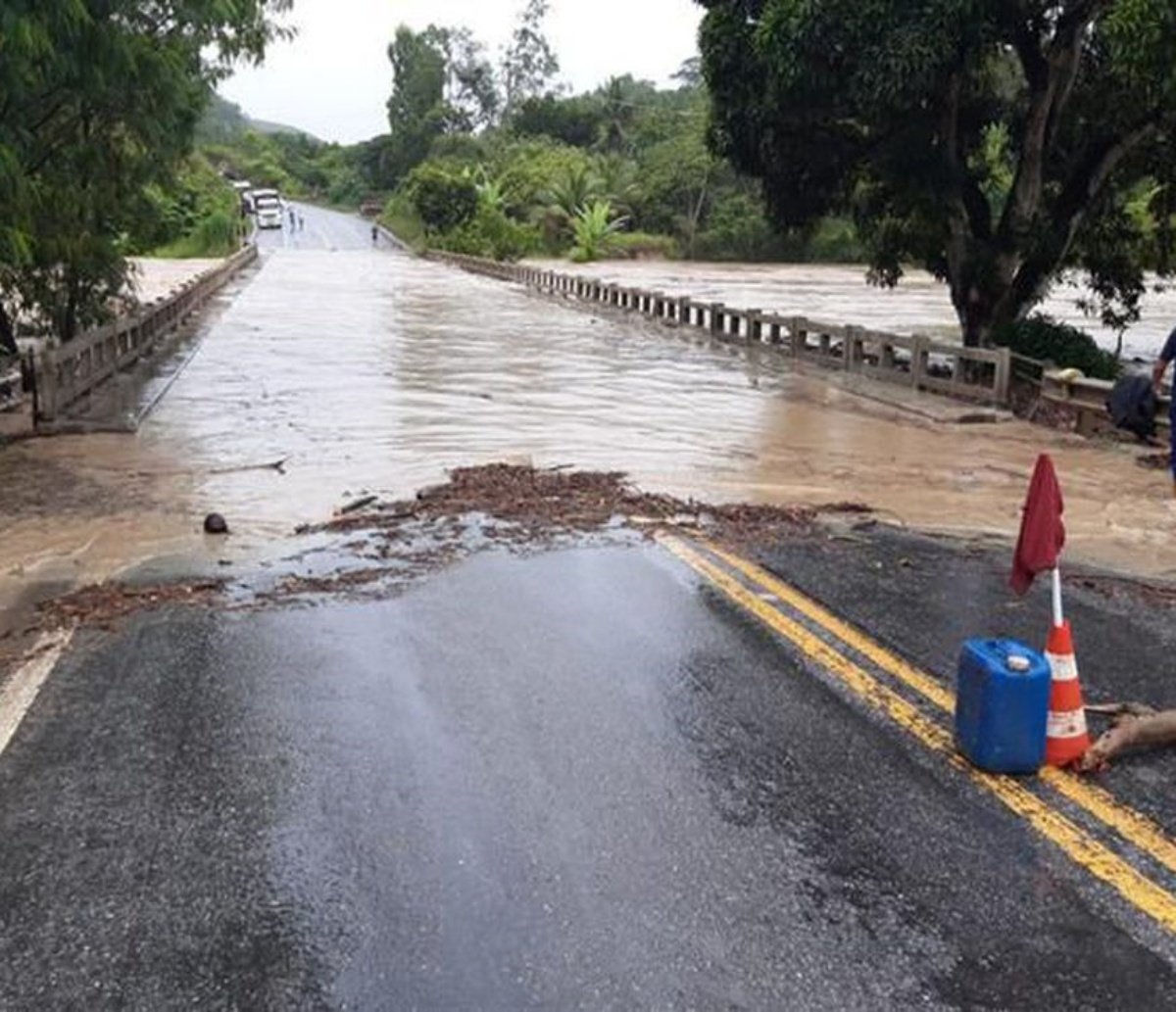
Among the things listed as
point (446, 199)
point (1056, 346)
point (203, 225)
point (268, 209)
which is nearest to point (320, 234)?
point (268, 209)

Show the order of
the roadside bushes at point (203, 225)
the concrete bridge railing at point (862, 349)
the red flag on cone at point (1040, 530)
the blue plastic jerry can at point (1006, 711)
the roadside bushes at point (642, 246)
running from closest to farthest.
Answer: the blue plastic jerry can at point (1006, 711) < the red flag on cone at point (1040, 530) < the concrete bridge railing at point (862, 349) < the roadside bushes at point (203, 225) < the roadside bushes at point (642, 246)

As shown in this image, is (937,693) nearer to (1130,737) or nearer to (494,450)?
(1130,737)

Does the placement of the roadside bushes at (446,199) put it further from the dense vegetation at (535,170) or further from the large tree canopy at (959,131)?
the large tree canopy at (959,131)

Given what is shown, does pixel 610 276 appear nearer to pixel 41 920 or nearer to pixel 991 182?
pixel 991 182

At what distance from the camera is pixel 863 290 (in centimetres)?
5647

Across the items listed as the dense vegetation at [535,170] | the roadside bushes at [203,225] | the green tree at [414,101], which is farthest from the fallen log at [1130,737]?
the green tree at [414,101]

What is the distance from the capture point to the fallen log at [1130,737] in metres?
4.94

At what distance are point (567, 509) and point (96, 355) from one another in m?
10.7

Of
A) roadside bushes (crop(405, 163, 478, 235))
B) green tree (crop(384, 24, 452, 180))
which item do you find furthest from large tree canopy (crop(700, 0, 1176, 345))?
green tree (crop(384, 24, 452, 180))

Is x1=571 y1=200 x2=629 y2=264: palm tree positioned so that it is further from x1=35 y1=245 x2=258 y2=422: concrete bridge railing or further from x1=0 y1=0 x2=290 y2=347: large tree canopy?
x1=0 y1=0 x2=290 y2=347: large tree canopy

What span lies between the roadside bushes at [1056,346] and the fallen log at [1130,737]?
47.2 ft

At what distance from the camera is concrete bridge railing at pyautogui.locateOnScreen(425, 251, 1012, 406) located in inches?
686

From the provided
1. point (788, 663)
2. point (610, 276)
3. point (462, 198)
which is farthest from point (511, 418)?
point (462, 198)

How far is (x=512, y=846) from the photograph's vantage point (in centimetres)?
430
